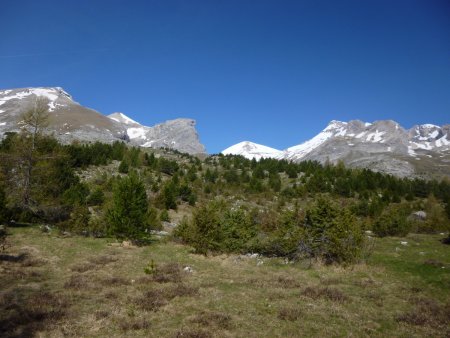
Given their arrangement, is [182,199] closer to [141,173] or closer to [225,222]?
[141,173]

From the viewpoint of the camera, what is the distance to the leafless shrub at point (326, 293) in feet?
50.2

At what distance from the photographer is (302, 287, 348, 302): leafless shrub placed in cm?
1529

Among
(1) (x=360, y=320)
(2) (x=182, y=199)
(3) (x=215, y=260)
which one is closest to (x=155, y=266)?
(3) (x=215, y=260)

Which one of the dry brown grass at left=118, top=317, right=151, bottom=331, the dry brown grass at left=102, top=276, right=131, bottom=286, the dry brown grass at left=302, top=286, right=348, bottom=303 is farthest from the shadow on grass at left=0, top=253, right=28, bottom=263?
the dry brown grass at left=302, top=286, right=348, bottom=303

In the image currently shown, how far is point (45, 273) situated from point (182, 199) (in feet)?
140

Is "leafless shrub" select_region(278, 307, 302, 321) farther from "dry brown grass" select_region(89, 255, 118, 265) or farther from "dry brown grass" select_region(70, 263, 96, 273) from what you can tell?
"dry brown grass" select_region(89, 255, 118, 265)

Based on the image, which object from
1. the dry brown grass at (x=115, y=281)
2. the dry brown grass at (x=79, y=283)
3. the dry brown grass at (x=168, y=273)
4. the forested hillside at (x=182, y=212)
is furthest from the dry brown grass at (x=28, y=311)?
the forested hillside at (x=182, y=212)

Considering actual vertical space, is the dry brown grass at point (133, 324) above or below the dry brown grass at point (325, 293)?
below

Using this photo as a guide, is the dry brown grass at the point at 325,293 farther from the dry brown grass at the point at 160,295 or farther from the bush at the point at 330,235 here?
the bush at the point at 330,235

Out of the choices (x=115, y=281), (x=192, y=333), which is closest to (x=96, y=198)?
(x=115, y=281)

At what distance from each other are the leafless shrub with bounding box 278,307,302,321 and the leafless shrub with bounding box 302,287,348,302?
98.2 inches

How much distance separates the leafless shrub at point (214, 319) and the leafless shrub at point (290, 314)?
1.97 meters

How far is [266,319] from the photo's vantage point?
12.6 meters

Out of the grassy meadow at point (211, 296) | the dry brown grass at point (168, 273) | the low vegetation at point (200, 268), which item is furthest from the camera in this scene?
the dry brown grass at point (168, 273)
